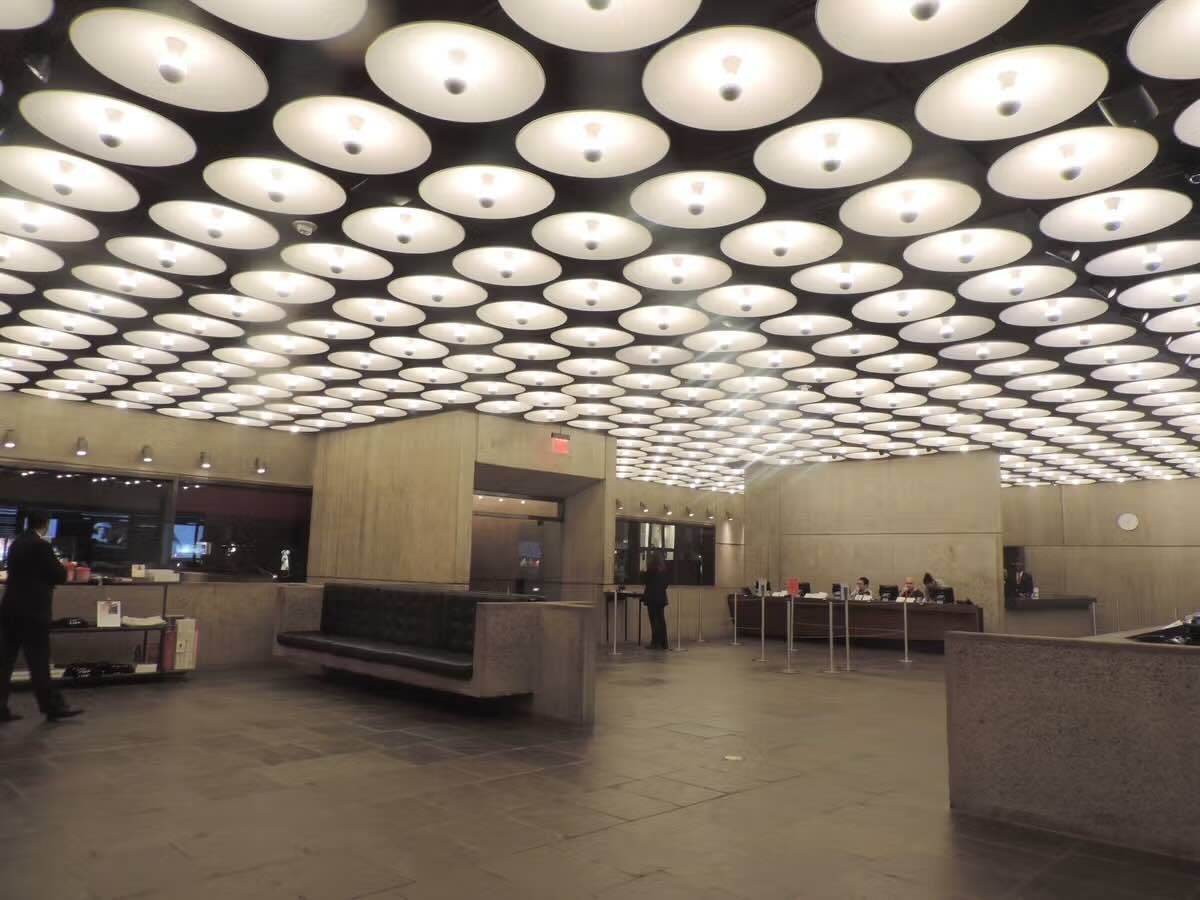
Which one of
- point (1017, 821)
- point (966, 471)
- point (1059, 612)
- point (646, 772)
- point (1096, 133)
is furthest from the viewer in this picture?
point (1059, 612)

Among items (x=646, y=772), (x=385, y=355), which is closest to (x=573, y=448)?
(x=385, y=355)

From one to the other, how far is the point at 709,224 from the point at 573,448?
9.69 m

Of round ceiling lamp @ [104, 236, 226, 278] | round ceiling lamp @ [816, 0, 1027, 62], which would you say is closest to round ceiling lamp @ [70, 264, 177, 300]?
round ceiling lamp @ [104, 236, 226, 278]

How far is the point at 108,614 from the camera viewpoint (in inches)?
357

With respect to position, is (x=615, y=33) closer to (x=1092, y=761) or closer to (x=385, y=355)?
(x=1092, y=761)

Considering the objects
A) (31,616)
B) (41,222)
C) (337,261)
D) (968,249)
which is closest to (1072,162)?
(968,249)

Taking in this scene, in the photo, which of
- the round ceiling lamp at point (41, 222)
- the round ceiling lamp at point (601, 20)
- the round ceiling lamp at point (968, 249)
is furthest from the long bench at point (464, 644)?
the round ceiling lamp at point (41, 222)

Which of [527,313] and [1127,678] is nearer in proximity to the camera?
[1127,678]

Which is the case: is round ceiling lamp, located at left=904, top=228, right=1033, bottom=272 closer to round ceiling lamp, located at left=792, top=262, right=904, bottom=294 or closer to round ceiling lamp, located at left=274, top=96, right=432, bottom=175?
round ceiling lamp, located at left=792, top=262, right=904, bottom=294

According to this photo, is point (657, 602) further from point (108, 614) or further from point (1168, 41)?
point (1168, 41)

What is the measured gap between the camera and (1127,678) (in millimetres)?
4133

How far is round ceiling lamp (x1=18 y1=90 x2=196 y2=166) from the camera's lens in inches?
192

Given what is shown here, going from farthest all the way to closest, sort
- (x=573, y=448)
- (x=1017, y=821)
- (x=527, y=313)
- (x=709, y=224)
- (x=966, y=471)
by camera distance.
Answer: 1. (x=966, y=471)
2. (x=573, y=448)
3. (x=527, y=313)
4. (x=709, y=224)
5. (x=1017, y=821)

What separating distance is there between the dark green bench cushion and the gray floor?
47 centimetres
